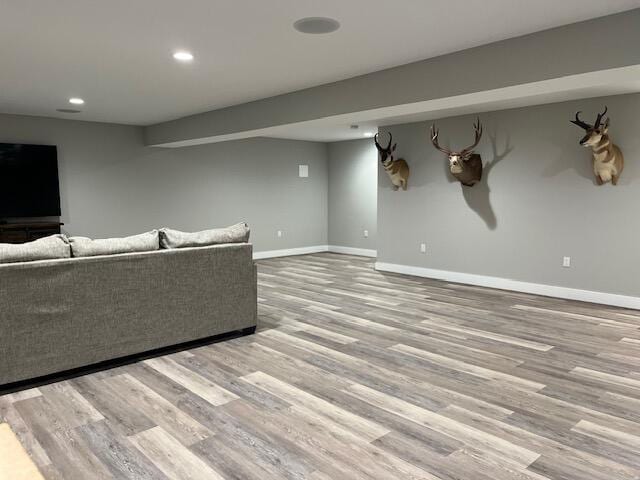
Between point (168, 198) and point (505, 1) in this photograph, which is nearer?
point (505, 1)

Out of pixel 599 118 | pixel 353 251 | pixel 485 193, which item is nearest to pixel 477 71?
pixel 599 118

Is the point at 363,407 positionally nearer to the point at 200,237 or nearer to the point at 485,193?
the point at 200,237

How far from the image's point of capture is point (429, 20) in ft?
10.1

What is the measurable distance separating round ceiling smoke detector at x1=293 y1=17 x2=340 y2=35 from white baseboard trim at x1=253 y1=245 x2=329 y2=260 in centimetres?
617

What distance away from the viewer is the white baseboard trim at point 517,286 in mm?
5410

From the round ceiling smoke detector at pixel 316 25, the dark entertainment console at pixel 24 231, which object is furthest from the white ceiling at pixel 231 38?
the dark entertainment console at pixel 24 231

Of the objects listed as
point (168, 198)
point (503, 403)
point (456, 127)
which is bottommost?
point (503, 403)

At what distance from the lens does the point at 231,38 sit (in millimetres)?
3408

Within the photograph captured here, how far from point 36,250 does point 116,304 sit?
647 millimetres

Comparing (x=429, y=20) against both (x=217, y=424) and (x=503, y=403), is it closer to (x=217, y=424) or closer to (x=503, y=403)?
(x=503, y=403)

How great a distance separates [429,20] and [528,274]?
13.3ft

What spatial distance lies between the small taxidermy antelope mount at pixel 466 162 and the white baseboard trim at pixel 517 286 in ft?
4.29

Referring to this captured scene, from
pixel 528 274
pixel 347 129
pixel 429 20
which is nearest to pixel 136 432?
pixel 429 20

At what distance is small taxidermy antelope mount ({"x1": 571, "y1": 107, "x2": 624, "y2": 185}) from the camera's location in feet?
16.1
